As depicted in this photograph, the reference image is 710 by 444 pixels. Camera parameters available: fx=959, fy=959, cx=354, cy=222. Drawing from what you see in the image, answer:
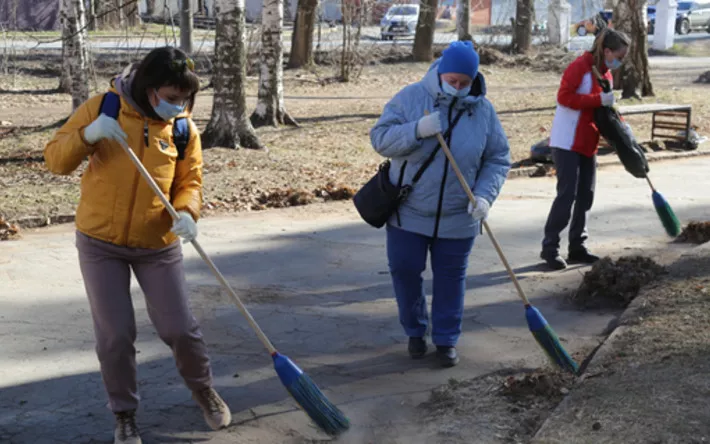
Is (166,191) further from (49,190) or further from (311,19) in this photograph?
(311,19)

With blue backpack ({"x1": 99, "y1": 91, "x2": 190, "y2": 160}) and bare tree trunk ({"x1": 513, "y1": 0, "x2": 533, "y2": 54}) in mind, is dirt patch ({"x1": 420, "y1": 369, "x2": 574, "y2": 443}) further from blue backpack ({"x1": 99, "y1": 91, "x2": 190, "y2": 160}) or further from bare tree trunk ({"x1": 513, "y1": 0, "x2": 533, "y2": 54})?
bare tree trunk ({"x1": 513, "y1": 0, "x2": 533, "y2": 54})

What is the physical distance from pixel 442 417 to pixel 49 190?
7045mm

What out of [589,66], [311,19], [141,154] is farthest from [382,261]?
[311,19]

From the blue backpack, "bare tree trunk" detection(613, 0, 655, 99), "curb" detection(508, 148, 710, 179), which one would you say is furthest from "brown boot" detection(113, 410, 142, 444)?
"bare tree trunk" detection(613, 0, 655, 99)

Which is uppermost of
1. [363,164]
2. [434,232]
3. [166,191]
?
[166,191]

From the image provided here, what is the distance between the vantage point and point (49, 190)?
1063cm

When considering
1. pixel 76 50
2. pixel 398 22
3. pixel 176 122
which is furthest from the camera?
pixel 398 22

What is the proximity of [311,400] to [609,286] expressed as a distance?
331 centimetres

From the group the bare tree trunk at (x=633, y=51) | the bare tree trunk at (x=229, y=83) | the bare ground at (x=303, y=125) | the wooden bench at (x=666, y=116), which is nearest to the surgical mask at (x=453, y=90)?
the bare ground at (x=303, y=125)

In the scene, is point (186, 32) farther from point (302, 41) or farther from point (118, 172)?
point (118, 172)

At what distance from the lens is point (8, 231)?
29.1 feet

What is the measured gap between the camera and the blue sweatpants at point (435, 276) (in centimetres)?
547

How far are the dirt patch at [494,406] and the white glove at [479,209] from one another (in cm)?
90

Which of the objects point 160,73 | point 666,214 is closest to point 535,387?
point 160,73
